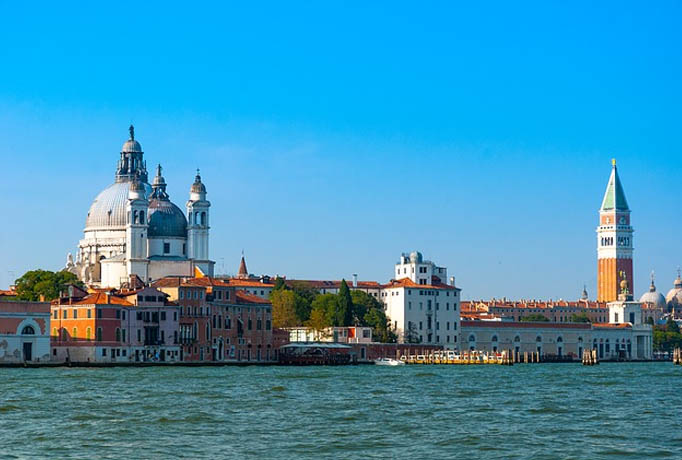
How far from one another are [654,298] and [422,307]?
82.0m

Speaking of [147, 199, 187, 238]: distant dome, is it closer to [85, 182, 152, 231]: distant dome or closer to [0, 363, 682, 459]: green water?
[85, 182, 152, 231]: distant dome

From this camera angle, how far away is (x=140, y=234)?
9169 centimetres

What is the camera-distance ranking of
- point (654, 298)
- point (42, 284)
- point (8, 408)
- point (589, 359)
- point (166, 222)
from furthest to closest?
point (654, 298) → point (589, 359) → point (166, 222) → point (42, 284) → point (8, 408)

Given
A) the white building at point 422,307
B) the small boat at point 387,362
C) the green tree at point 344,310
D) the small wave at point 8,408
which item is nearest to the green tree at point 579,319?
the white building at point 422,307

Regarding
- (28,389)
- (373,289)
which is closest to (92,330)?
(28,389)

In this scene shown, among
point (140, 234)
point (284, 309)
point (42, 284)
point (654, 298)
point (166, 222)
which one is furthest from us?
point (654, 298)

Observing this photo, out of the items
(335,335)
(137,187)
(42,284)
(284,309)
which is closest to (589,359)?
(335,335)

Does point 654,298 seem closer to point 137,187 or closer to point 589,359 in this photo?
point 589,359

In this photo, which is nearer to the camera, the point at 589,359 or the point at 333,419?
the point at 333,419

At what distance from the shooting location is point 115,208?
317 ft

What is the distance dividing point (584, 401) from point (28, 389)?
16445mm

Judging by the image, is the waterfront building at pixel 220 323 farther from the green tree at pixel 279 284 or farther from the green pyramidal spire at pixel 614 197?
the green pyramidal spire at pixel 614 197

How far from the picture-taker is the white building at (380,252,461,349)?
94.9m

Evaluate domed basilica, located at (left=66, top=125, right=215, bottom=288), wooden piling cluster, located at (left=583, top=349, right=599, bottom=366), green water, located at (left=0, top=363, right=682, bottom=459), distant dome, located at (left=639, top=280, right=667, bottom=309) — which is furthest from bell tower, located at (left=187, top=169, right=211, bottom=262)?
distant dome, located at (left=639, top=280, right=667, bottom=309)
